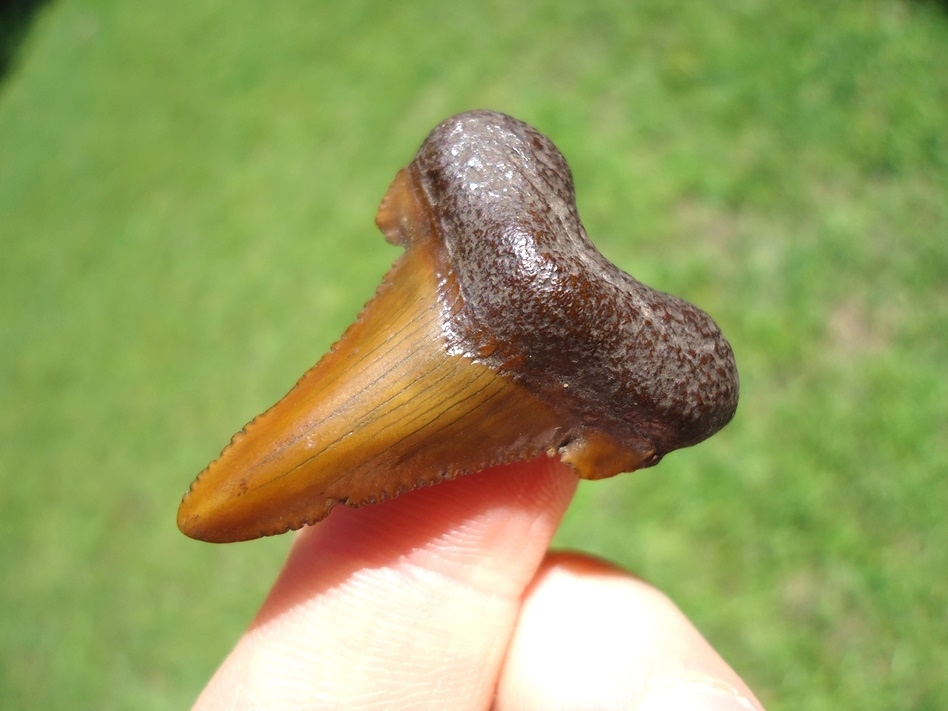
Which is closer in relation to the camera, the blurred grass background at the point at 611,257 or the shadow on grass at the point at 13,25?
the blurred grass background at the point at 611,257

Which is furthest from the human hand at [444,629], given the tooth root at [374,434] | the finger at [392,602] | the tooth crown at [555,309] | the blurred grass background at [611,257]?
the blurred grass background at [611,257]

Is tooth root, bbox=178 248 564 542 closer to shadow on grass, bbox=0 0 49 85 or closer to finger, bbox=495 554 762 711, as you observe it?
finger, bbox=495 554 762 711

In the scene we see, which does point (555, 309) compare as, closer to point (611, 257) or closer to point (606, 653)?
point (606, 653)

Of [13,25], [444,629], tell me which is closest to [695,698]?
[444,629]

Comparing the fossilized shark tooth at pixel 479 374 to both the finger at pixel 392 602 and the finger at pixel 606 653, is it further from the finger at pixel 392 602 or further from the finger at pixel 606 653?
the finger at pixel 606 653

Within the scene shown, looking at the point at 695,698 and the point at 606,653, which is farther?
the point at 606,653

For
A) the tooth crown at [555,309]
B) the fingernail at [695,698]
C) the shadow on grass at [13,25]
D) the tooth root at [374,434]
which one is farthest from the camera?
the shadow on grass at [13,25]

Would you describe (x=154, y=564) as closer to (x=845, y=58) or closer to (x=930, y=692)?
(x=930, y=692)

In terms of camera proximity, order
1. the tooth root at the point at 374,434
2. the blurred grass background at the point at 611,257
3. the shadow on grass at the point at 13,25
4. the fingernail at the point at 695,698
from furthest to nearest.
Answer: the shadow on grass at the point at 13,25 < the blurred grass background at the point at 611,257 < the fingernail at the point at 695,698 < the tooth root at the point at 374,434

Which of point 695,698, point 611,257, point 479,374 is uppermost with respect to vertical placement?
point 611,257
